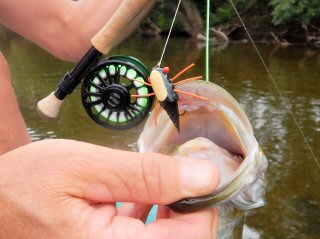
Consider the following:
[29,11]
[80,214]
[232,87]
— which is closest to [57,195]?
[80,214]

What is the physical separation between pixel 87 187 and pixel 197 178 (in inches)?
7.5

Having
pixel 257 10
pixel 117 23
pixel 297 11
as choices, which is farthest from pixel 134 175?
pixel 257 10

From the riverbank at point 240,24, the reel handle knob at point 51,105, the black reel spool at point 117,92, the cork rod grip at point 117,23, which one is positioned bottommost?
the riverbank at point 240,24

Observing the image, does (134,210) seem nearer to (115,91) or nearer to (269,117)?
(115,91)

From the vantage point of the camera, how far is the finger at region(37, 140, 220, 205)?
0.79m

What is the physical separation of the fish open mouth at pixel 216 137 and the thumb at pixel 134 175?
11 cm

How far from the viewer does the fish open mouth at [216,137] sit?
0.94m

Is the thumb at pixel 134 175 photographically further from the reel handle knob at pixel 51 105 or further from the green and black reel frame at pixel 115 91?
the reel handle knob at pixel 51 105

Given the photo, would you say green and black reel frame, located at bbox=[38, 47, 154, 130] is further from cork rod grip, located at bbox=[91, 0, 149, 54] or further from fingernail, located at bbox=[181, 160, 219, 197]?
fingernail, located at bbox=[181, 160, 219, 197]

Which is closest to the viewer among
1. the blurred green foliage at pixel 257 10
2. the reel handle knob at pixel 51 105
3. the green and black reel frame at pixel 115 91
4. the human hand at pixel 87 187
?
the human hand at pixel 87 187

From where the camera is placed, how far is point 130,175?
79 cm

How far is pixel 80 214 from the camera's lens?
0.79 m

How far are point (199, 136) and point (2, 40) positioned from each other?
21.9 metres

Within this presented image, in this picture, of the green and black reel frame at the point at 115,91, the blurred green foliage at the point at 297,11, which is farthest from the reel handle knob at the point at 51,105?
the blurred green foliage at the point at 297,11
